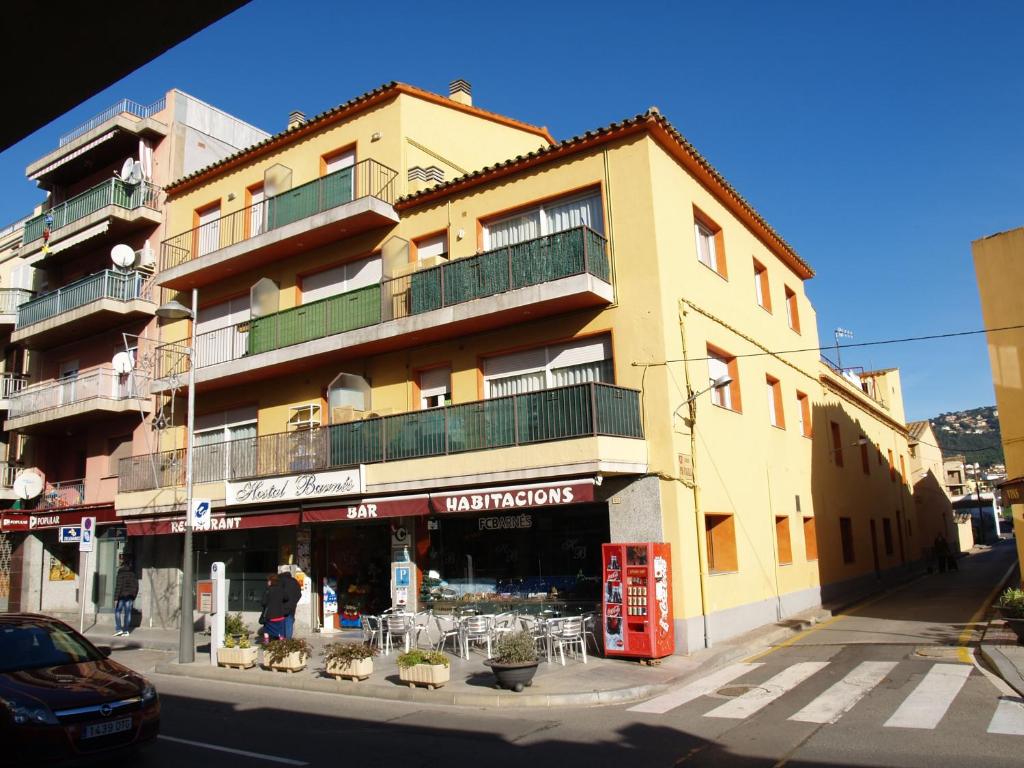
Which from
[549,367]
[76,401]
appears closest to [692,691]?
[549,367]

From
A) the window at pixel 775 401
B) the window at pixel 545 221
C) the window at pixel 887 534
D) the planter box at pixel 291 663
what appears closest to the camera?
the planter box at pixel 291 663

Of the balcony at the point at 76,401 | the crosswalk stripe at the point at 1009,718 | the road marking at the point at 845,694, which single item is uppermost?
the balcony at the point at 76,401

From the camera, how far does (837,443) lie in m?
25.5

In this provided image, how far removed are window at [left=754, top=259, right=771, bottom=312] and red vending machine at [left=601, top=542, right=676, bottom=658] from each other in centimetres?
1008

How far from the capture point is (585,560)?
15.2 metres

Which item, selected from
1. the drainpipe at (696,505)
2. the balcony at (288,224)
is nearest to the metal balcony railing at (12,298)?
the balcony at (288,224)

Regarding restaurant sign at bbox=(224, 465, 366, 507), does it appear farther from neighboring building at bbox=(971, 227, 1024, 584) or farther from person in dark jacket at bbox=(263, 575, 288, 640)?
neighboring building at bbox=(971, 227, 1024, 584)

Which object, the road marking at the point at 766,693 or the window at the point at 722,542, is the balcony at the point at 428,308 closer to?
the window at the point at 722,542

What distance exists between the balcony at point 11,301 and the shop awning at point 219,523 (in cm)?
1124

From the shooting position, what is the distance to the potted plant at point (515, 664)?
1072 cm

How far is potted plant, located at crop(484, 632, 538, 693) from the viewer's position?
1072cm

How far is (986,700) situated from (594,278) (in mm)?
8840

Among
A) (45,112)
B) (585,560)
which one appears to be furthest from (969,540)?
(45,112)

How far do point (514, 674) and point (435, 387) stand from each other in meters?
8.19
